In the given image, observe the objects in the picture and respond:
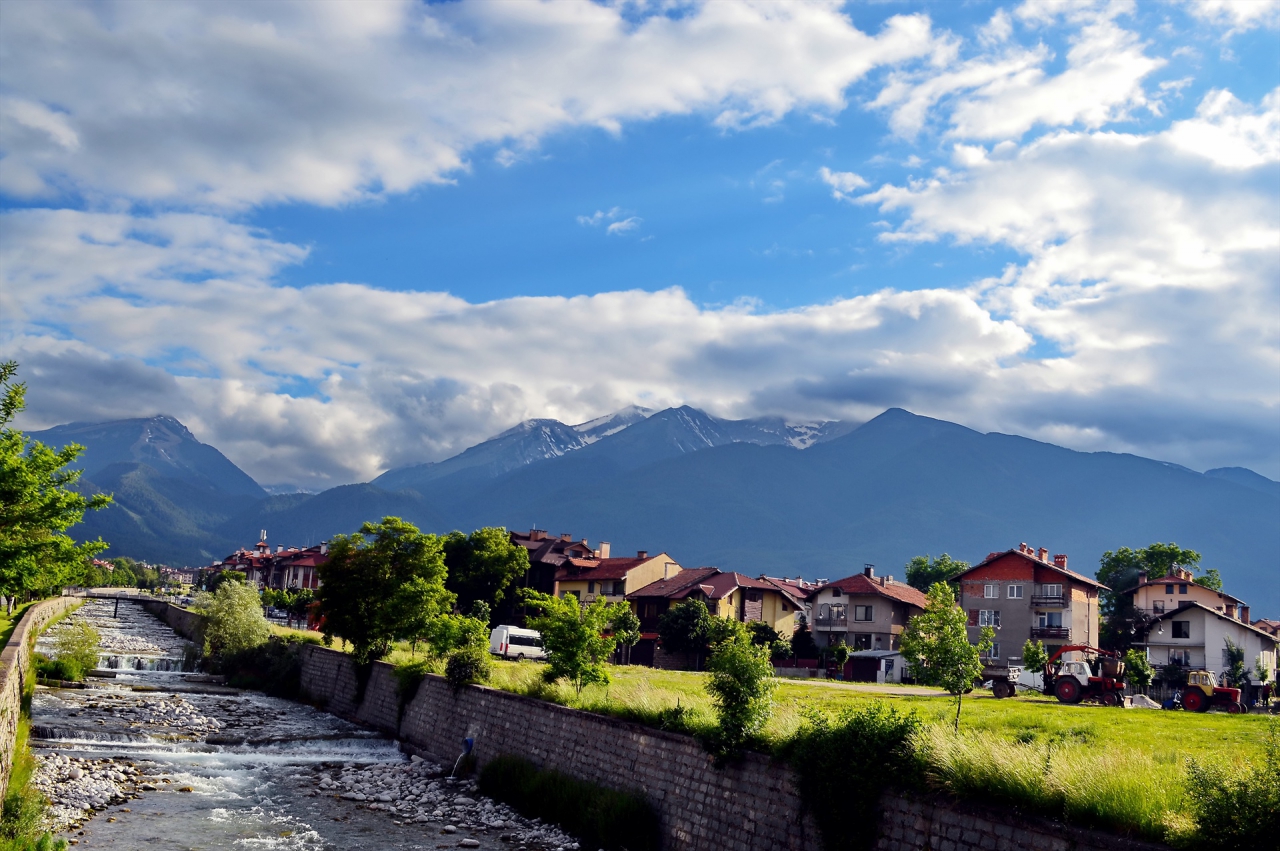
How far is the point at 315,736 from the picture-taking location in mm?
37562

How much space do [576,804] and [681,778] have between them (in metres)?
4.19

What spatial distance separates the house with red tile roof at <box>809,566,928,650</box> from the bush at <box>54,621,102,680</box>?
59809mm

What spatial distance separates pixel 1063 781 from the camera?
15.0 m

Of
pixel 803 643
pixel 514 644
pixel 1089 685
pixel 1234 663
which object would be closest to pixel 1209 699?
pixel 1089 685

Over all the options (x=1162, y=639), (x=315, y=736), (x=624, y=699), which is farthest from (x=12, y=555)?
(x=1162, y=639)

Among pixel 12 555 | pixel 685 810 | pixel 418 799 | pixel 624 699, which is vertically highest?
pixel 12 555

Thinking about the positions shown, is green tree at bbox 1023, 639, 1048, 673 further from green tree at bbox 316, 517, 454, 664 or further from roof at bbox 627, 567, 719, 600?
roof at bbox 627, 567, 719, 600

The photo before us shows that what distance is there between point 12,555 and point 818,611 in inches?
2801

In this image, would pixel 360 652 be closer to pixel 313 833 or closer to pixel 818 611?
pixel 313 833

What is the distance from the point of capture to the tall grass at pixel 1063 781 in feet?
46.2

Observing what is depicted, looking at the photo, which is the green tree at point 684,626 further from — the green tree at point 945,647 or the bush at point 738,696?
the bush at point 738,696

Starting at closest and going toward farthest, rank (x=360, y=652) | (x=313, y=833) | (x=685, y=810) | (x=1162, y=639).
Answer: (x=685, y=810) → (x=313, y=833) → (x=360, y=652) → (x=1162, y=639)

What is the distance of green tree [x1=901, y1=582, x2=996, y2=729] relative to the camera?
23.4 m

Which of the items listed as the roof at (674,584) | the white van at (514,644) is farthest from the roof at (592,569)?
the white van at (514,644)
